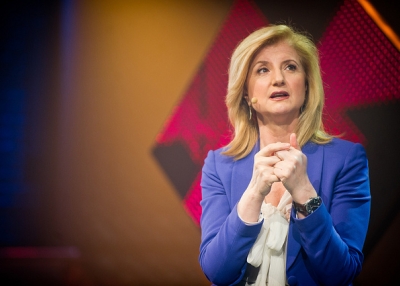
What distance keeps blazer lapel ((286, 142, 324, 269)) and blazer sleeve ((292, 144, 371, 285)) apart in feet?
0.10

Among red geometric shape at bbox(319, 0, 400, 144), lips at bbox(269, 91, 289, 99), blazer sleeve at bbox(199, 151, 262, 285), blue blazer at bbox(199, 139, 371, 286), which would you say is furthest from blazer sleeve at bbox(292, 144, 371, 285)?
red geometric shape at bbox(319, 0, 400, 144)

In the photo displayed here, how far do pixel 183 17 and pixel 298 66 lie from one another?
1.03 meters

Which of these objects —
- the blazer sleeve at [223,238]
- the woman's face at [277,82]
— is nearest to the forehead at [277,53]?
the woman's face at [277,82]

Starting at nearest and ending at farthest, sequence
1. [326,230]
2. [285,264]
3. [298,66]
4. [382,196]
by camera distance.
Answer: [326,230]
[285,264]
[298,66]
[382,196]

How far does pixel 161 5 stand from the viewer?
2.38m

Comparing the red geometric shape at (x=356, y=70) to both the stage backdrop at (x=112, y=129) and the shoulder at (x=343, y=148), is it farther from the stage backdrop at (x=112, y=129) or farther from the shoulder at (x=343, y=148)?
the shoulder at (x=343, y=148)

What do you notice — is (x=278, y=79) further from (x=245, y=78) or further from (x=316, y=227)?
(x=316, y=227)

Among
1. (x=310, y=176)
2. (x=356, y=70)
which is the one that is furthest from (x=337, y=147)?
(x=356, y=70)

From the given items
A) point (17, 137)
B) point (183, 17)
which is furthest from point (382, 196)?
point (17, 137)

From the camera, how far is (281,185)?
147 cm

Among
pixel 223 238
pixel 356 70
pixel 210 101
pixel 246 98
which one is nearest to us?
pixel 223 238

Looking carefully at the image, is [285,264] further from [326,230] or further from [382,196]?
[382,196]

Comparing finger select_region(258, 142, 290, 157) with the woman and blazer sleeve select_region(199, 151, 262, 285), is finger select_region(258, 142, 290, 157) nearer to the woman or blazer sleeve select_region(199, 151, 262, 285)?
the woman

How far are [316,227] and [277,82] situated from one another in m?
0.57
